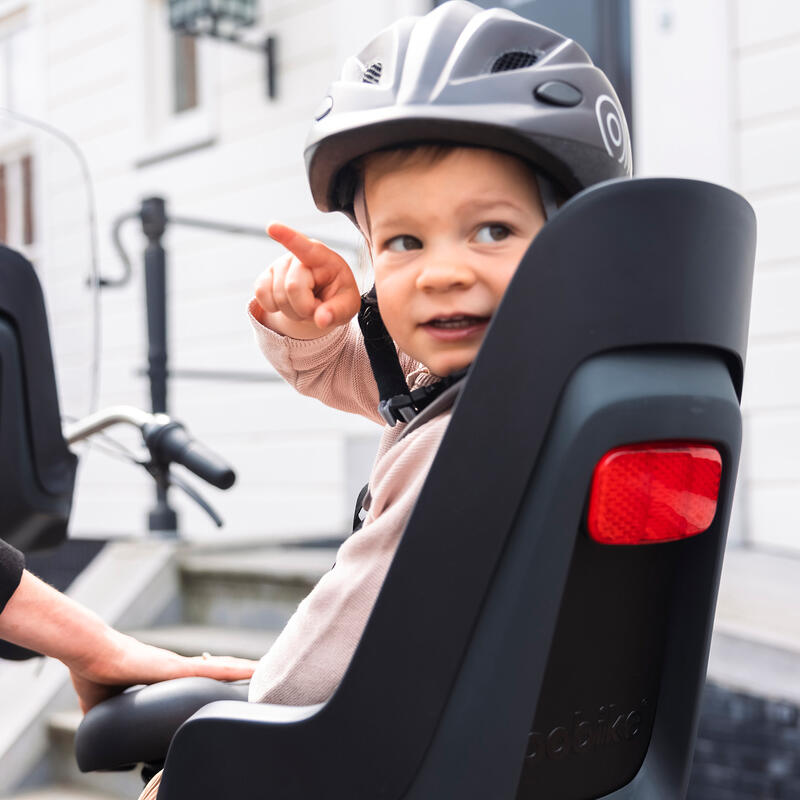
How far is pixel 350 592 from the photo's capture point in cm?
75

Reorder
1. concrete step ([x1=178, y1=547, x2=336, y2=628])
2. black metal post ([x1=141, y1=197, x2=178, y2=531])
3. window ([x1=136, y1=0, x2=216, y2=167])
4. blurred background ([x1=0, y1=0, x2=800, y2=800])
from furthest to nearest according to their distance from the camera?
1. window ([x1=136, y1=0, x2=216, y2=167])
2. black metal post ([x1=141, y1=197, x2=178, y2=531])
3. concrete step ([x1=178, y1=547, x2=336, y2=628])
4. blurred background ([x1=0, y1=0, x2=800, y2=800])

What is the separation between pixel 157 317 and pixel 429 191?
2616 millimetres

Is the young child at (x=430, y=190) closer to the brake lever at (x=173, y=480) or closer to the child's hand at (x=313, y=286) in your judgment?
the child's hand at (x=313, y=286)

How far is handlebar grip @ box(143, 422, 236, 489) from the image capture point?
1.12 metres

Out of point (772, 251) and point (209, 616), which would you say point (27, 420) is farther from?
point (772, 251)

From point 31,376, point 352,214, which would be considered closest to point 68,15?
point 31,376

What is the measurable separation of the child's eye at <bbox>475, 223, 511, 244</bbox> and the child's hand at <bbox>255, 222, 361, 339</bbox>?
12 cm

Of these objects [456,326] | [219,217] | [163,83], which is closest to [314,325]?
[456,326]

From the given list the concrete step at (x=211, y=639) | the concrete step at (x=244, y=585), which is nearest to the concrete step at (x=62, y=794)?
the concrete step at (x=211, y=639)

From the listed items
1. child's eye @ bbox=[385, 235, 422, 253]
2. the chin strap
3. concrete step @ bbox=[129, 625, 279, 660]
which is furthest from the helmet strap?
concrete step @ bbox=[129, 625, 279, 660]

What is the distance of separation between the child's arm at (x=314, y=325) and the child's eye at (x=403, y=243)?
0.05 m

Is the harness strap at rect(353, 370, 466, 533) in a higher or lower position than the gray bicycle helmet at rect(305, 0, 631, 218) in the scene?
lower

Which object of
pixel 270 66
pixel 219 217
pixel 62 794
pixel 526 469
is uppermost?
pixel 270 66

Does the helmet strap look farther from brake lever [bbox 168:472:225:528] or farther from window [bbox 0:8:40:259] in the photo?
window [bbox 0:8:40:259]
